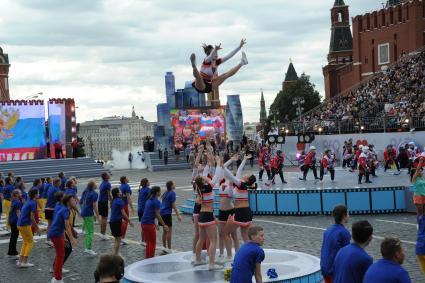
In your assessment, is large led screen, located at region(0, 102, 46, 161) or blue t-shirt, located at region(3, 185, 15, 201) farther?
large led screen, located at region(0, 102, 46, 161)

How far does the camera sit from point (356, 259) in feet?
21.8

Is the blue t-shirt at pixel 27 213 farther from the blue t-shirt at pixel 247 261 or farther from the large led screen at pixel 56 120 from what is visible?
the large led screen at pixel 56 120

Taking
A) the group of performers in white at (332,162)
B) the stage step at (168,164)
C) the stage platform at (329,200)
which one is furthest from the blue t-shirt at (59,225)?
the stage step at (168,164)

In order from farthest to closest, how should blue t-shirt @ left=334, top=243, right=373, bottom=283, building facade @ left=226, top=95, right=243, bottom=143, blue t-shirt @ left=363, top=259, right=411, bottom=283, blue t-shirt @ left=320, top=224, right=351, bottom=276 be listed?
building facade @ left=226, top=95, right=243, bottom=143 → blue t-shirt @ left=320, top=224, right=351, bottom=276 → blue t-shirt @ left=334, top=243, right=373, bottom=283 → blue t-shirt @ left=363, top=259, right=411, bottom=283

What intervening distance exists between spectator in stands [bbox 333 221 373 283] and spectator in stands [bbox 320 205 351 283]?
3.83 ft

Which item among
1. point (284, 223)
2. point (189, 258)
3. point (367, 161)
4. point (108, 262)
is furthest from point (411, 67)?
point (108, 262)

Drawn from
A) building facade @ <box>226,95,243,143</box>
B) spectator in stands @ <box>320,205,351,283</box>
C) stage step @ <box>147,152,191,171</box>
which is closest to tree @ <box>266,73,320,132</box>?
building facade @ <box>226,95,243,143</box>

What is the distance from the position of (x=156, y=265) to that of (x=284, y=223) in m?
8.02

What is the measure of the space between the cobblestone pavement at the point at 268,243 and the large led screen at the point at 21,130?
29.8 meters

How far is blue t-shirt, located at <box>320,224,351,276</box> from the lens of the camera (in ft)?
26.5

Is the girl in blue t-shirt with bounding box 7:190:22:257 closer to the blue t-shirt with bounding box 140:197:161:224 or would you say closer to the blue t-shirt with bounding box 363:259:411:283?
the blue t-shirt with bounding box 140:197:161:224

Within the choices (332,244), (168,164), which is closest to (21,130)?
(168,164)

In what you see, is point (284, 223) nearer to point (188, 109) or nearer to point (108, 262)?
point (108, 262)

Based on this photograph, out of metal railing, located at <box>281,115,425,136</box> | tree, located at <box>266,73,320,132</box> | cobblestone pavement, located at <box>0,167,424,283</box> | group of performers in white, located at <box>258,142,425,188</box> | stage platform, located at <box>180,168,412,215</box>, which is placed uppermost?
tree, located at <box>266,73,320,132</box>
